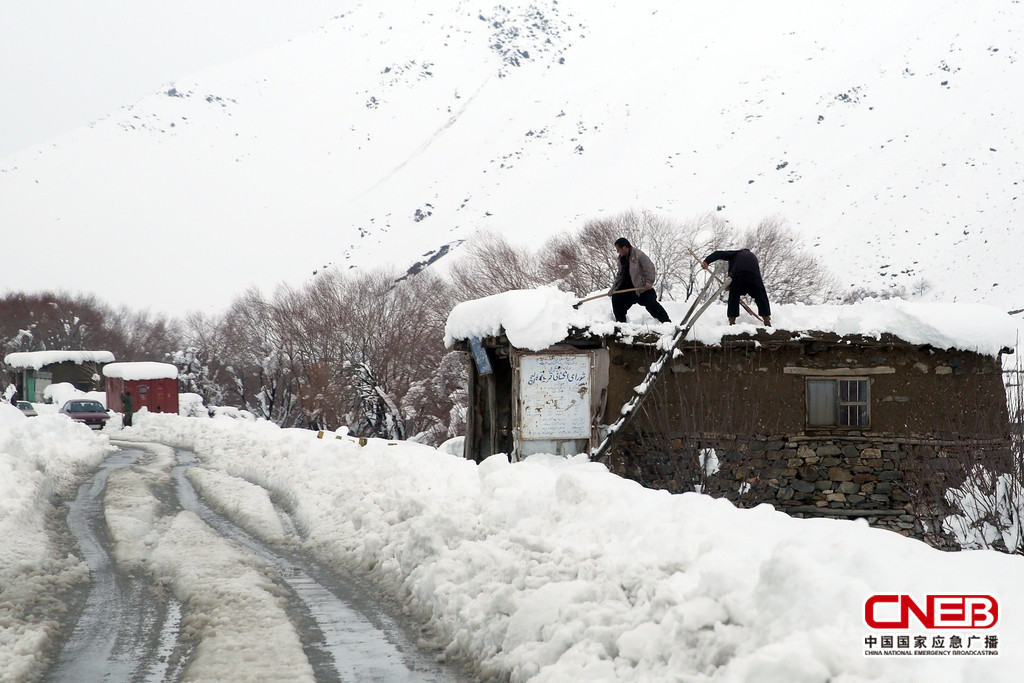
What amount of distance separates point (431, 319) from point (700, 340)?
33.1m

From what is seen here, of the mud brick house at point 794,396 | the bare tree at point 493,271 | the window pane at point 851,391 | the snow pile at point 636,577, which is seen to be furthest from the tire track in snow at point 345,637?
the bare tree at point 493,271

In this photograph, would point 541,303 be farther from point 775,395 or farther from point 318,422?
point 318,422

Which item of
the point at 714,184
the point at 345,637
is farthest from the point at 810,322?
the point at 714,184

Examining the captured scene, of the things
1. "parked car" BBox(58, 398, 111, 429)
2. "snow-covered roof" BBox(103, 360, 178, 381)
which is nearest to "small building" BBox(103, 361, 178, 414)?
"snow-covered roof" BBox(103, 360, 178, 381)

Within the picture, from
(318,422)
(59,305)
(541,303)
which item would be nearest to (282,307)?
(318,422)

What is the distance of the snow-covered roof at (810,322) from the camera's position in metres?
13.2

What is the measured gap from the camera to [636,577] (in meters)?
5.56

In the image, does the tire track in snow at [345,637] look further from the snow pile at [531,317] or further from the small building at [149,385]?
the small building at [149,385]

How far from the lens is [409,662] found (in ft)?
19.7

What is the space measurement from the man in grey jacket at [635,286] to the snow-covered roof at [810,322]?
0.20 meters

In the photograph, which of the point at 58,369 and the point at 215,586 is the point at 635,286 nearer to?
the point at 215,586

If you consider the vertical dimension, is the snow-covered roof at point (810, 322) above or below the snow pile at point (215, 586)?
above

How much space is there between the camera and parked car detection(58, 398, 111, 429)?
32.8 m

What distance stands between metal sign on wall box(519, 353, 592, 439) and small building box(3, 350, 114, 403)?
4522 cm
